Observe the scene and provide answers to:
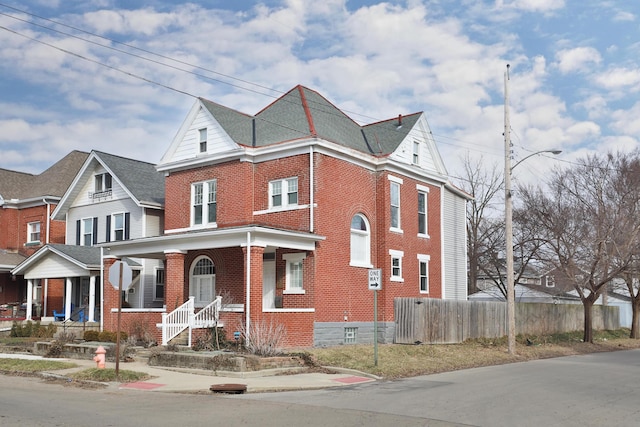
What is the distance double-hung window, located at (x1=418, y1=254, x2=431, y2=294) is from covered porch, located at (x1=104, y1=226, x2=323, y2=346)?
7493mm

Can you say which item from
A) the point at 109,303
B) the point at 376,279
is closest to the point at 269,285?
the point at 109,303

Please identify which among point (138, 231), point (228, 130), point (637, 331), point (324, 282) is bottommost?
point (637, 331)

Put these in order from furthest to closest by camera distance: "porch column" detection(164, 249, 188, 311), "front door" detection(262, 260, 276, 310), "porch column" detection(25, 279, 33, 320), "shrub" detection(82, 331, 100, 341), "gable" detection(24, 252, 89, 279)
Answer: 1. "porch column" detection(25, 279, 33, 320)
2. "gable" detection(24, 252, 89, 279)
3. "front door" detection(262, 260, 276, 310)
4. "shrub" detection(82, 331, 100, 341)
5. "porch column" detection(164, 249, 188, 311)

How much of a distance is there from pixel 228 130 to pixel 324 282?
296 inches

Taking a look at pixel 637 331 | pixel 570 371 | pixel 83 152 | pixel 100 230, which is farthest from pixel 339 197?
pixel 637 331

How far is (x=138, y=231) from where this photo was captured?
107 feet

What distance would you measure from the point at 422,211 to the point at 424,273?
286 cm

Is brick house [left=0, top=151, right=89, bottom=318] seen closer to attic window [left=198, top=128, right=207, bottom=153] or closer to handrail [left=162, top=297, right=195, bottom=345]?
attic window [left=198, top=128, right=207, bottom=153]

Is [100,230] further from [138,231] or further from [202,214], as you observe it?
[202,214]

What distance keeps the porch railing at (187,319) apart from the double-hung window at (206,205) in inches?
198

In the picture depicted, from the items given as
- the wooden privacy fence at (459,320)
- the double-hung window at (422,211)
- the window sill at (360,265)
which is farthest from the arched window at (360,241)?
the double-hung window at (422,211)

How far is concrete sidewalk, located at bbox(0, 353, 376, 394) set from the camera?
16.0m

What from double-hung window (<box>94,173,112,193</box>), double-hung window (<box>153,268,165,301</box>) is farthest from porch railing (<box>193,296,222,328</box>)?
double-hung window (<box>94,173,112,193</box>)

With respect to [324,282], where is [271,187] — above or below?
above
